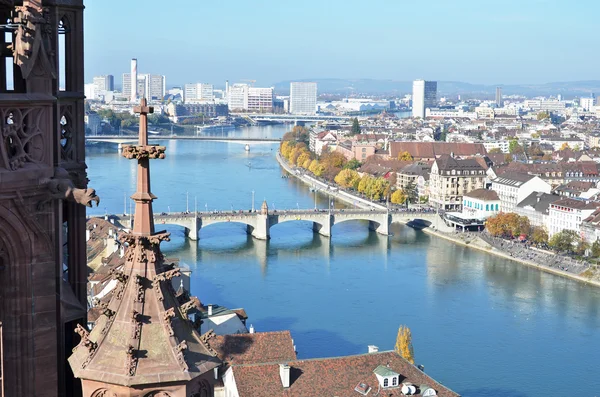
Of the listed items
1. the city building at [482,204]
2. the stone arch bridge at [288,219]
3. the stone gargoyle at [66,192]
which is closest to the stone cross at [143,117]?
the stone gargoyle at [66,192]

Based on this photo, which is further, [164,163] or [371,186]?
[164,163]

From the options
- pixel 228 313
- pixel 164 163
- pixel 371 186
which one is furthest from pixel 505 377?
pixel 164 163

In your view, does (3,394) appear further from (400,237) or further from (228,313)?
(400,237)

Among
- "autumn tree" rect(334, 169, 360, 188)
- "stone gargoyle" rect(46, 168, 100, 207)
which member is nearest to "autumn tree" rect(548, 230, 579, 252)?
"autumn tree" rect(334, 169, 360, 188)

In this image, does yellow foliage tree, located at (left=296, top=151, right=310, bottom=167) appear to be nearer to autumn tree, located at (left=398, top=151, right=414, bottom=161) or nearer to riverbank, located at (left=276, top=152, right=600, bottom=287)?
riverbank, located at (left=276, top=152, right=600, bottom=287)

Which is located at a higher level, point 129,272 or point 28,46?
point 28,46
